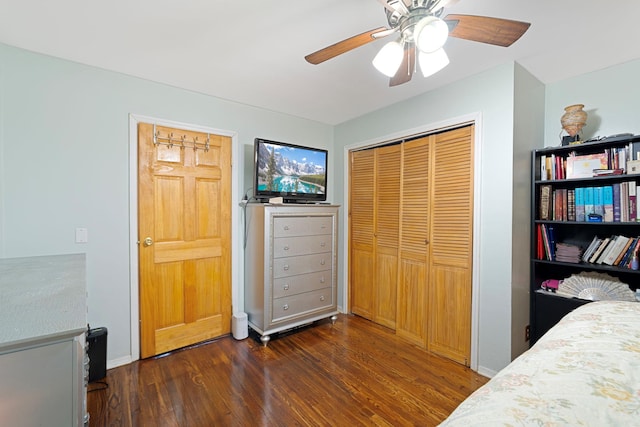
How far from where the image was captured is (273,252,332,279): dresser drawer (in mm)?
A: 2635

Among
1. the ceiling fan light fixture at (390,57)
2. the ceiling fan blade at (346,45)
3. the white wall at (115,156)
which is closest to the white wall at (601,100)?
the white wall at (115,156)

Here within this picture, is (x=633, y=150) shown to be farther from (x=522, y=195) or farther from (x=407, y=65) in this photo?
(x=407, y=65)

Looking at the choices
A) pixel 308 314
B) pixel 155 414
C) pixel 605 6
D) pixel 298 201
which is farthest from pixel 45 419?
pixel 605 6

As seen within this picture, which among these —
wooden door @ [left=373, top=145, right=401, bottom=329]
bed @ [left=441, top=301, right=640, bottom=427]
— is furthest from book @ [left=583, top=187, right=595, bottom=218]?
wooden door @ [left=373, top=145, right=401, bottom=329]

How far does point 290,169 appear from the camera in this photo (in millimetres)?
2885

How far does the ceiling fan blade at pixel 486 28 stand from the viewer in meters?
1.10

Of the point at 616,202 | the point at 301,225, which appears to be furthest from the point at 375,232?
the point at 616,202

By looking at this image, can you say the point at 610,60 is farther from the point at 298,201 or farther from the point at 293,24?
the point at 298,201

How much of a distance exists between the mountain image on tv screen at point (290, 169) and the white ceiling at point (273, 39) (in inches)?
23.8

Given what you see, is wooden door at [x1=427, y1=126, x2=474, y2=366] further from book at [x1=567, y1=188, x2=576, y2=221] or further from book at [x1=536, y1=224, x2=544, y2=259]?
book at [x1=567, y1=188, x2=576, y2=221]

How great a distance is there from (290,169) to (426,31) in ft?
6.49

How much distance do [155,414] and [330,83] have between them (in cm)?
269

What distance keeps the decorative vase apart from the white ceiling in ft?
1.06

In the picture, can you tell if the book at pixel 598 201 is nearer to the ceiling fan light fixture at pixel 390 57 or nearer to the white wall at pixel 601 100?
the white wall at pixel 601 100
